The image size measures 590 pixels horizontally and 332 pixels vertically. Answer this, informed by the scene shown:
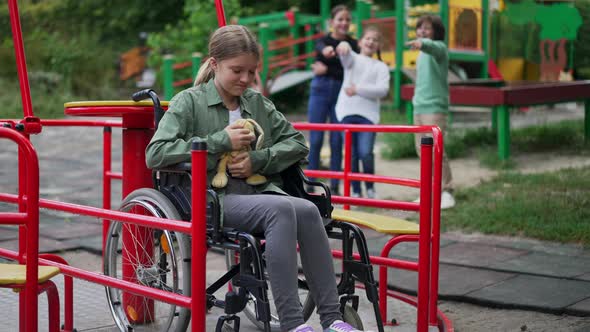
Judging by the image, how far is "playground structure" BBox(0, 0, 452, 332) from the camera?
9.96 feet

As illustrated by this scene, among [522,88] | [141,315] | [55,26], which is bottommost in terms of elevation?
[141,315]

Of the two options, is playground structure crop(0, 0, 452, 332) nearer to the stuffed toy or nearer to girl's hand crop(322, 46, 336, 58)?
the stuffed toy

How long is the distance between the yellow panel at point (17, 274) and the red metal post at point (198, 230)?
21.5 inches

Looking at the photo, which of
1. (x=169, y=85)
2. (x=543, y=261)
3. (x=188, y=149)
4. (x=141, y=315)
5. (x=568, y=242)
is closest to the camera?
(x=188, y=149)

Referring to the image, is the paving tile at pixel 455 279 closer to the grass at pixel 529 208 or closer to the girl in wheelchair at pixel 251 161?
the grass at pixel 529 208

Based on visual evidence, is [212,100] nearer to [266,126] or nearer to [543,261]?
[266,126]

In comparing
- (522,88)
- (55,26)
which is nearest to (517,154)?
(522,88)

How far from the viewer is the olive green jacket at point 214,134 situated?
3.48 m

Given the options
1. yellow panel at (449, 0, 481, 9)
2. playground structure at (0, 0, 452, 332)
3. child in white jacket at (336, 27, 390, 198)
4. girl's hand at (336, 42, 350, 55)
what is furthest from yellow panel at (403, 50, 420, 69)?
playground structure at (0, 0, 452, 332)

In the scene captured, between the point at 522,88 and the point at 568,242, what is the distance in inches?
174

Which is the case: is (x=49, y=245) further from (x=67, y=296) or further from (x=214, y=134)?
(x=214, y=134)

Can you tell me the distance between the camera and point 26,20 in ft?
76.7

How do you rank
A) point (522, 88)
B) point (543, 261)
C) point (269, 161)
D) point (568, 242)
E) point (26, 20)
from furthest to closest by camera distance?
1. point (26, 20)
2. point (522, 88)
3. point (568, 242)
4. point (543, 261)
5. point (269, 161)

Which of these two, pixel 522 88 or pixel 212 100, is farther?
pixel 522 88
